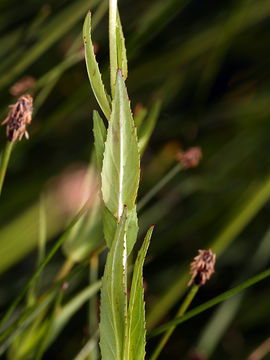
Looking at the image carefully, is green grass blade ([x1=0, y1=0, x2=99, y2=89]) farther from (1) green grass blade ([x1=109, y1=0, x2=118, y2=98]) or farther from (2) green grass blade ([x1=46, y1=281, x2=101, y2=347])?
(1) green grass blade ([x1=109, y1=0, x2=118, y2=98])

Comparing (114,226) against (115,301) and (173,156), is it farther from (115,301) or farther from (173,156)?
(173,156)

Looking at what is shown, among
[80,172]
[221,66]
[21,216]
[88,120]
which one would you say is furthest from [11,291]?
[221,66]

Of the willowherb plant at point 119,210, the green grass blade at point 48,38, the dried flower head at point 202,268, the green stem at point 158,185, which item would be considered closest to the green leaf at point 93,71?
the willowherb plant at point 119,210

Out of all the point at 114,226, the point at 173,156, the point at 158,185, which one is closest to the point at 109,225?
the point at 114,226

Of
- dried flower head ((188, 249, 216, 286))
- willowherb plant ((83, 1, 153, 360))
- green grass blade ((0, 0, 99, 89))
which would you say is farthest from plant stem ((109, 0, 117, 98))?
green grass blade ((0, 0, 99, 89))

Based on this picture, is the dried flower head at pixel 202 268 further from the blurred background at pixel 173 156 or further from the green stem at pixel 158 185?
the blurred background at pixel 173 156

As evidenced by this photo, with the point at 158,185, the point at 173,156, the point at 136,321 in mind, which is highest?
the point at 173,156

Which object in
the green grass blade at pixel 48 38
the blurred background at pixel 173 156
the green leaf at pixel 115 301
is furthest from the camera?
the blurred background at pixel 173 156

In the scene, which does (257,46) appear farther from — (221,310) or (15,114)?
(15,114)
